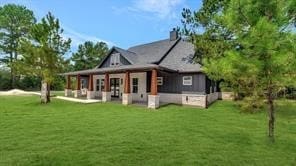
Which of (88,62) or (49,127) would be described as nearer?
(49,127)

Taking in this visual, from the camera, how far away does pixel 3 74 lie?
147ft

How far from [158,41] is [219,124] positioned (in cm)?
1914

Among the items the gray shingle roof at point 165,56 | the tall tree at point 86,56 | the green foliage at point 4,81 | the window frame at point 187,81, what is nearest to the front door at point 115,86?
the gray shingle roof at point 165,56

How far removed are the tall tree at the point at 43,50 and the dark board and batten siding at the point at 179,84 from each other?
28.8 ft

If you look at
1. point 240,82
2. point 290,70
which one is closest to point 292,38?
point 290,70

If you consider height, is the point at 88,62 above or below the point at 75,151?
above

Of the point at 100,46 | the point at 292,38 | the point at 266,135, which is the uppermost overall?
the point at 100,46

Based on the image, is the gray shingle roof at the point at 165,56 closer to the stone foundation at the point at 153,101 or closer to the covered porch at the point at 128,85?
the covered porch at the point at 128,85

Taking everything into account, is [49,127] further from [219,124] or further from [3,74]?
[3,74]

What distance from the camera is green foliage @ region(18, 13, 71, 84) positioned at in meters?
20.5

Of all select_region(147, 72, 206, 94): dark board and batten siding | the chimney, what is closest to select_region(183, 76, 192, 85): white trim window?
select_region(147, 72, 206, 94): dark board and batten siding

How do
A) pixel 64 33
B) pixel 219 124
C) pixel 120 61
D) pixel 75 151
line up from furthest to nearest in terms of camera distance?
pixel 120 61 < pixel 64 33 < pixel 219 124 < pixel 75 151

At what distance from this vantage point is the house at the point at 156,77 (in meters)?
20.1

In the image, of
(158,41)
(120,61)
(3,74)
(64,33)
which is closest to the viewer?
(64,33)
